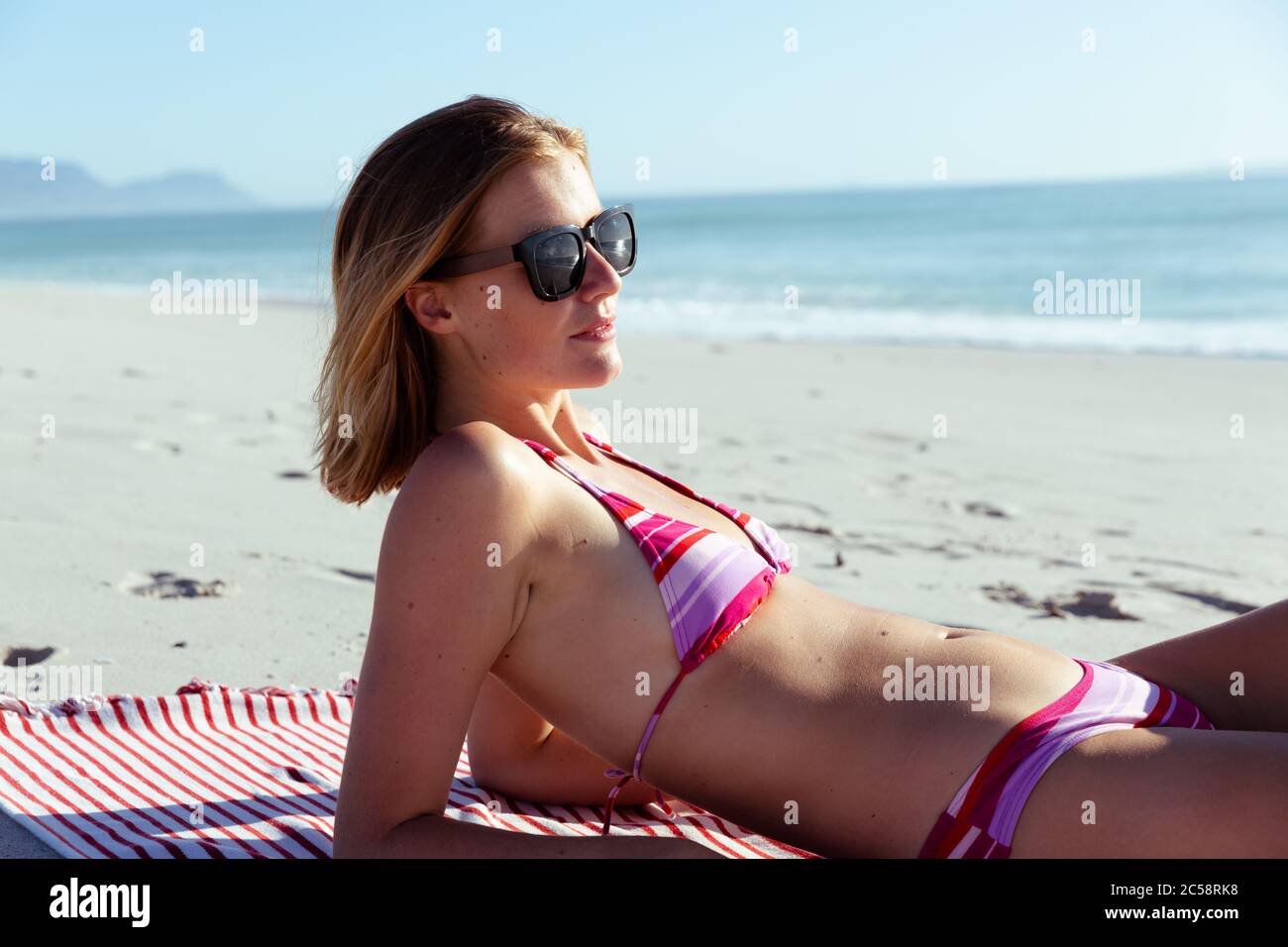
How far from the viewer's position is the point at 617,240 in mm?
2330

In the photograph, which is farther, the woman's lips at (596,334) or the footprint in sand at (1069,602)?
the footprint in sand at (1069,602)

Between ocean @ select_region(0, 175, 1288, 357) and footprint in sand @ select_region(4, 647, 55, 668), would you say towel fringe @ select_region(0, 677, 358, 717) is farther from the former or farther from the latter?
ocean @ select_region(0, 175, 1288, 357)

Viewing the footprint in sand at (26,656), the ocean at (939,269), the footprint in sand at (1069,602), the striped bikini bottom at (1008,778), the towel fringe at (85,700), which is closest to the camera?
the striped bikini bottom at (1008,778)

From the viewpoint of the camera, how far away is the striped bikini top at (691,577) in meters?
1.97

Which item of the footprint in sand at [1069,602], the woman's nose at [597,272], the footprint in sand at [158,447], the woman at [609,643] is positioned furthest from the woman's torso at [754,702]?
the footprint in sand at [158,447]

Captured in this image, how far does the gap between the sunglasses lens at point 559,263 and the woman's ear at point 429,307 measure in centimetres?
18

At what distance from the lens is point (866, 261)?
2733cm

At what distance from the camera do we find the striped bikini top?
1974 millimetres

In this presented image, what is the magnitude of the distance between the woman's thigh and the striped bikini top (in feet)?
1.70

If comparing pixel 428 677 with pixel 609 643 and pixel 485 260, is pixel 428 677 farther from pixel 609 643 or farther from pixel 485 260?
pixel 485 260

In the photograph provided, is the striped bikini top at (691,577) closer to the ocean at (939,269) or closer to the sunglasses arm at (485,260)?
the sunglasses arm at (485,260)

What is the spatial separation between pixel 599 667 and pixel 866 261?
2622 cm

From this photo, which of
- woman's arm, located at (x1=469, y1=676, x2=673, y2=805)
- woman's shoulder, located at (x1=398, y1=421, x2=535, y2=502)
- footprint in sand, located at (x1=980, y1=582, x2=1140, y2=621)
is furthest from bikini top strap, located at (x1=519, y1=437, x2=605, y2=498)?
footprint in sand, located at (x1=980, y1=582, x2=1140, y2=621)
